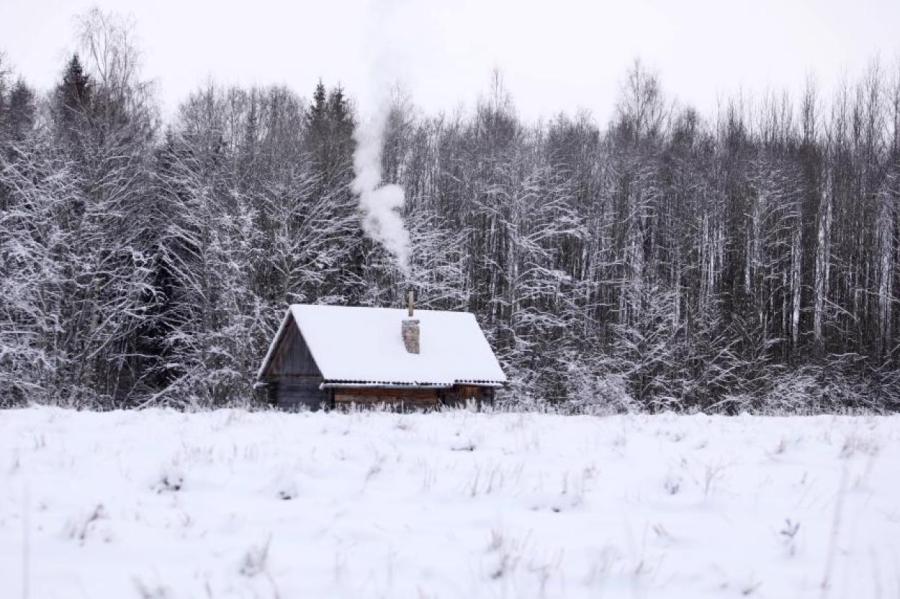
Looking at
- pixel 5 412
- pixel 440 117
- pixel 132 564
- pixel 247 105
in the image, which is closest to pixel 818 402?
pixel 440 117

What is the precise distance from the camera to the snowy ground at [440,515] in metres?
4.69

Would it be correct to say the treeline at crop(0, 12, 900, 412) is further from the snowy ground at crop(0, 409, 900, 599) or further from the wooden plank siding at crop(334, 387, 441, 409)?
the snowy ground at crop(0, 409, 900, 599)

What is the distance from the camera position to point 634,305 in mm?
39812

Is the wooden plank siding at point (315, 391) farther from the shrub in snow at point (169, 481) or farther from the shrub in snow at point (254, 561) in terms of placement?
the shrub in snow at point (254, 561)

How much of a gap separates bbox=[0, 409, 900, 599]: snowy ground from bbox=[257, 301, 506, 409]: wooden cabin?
1873 cm

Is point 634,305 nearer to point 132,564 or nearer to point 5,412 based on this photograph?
point 5,412

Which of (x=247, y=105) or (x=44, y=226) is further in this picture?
(x=247, y=105)

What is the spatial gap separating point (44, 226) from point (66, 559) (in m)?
28.6

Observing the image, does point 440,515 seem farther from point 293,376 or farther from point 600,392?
point 600,392

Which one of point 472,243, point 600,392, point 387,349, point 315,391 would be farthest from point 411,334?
point 472,243

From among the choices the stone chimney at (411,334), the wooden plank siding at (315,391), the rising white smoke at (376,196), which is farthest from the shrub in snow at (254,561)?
the rising white smoke at (376,196)

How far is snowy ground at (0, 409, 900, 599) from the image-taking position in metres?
4.69

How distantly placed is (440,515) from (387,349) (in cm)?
2313

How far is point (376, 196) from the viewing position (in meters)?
37.9
